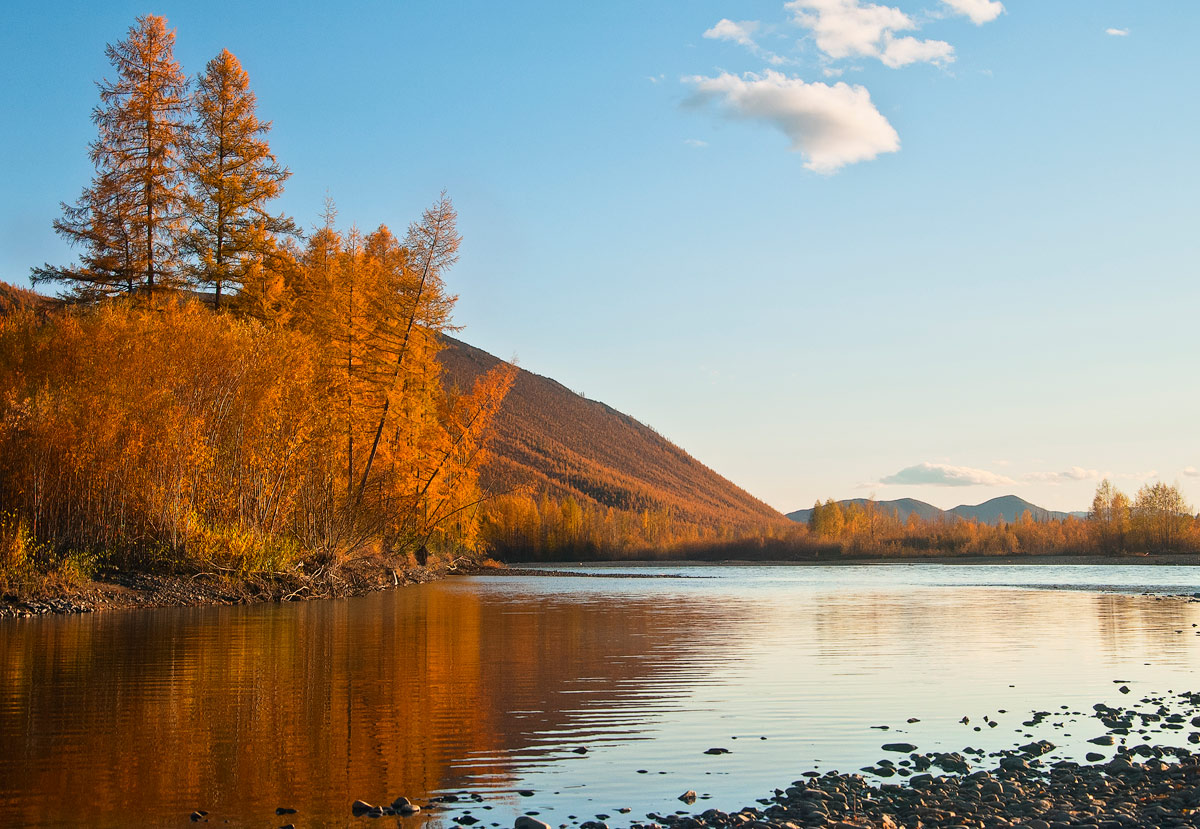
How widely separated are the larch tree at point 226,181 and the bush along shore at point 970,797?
29.1 meters

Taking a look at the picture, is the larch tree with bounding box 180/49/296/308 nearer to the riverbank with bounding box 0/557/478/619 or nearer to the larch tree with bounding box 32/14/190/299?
the larch tree with bounding box 32/14/190/299

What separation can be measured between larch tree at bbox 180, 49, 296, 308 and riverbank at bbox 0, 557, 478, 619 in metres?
10.7

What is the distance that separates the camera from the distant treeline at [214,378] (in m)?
22.7

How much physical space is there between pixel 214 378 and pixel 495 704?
17.3 m

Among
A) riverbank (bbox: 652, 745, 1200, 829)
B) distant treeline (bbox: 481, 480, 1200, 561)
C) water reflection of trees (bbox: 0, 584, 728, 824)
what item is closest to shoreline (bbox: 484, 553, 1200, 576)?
distant treeline (bbox: 481, 480, 1200, 561)

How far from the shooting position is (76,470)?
22.2 meters

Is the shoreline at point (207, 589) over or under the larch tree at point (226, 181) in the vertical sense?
under

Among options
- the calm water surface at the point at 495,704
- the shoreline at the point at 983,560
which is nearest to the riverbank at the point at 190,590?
the calm water surface at the point at 495,704

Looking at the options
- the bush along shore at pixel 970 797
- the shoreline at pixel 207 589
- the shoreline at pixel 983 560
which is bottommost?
the shoreline at pixel 983 560

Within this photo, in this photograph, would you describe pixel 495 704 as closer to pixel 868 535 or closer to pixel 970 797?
pixel 970 797

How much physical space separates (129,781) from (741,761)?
5107mm

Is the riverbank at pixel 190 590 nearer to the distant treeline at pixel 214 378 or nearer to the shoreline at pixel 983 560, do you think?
the distant treeline at pixel 214 378

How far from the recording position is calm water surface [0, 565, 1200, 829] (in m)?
7.30

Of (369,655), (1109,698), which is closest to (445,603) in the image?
(369,655)
